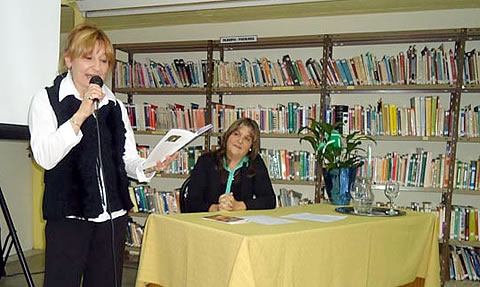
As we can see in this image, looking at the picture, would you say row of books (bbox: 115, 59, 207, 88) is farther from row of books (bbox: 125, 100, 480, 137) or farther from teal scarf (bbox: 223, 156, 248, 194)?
teal scarf (bbox: 223, 156, 248, 194)

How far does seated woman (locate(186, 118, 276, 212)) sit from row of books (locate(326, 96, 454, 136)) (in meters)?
1.03

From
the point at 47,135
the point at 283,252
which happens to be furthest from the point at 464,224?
the point at 47,135

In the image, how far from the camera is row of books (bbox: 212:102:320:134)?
11.1ft

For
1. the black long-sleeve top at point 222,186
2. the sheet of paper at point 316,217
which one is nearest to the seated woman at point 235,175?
the black long-sleeve top at point 222,186

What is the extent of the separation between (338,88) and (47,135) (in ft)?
8.10

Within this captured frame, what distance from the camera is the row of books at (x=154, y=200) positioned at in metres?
3.65

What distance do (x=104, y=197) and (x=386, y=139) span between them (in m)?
2.47

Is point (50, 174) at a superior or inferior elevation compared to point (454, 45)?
inferior

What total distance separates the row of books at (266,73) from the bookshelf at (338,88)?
34 mm

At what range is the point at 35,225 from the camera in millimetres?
4055

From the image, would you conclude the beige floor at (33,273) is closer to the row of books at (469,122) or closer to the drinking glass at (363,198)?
the drinking glass at (363,198)

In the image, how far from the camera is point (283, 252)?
1.47 m

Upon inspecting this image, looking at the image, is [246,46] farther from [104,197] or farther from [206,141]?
[104,197]

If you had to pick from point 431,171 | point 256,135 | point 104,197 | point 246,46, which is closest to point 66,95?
point 104,197
